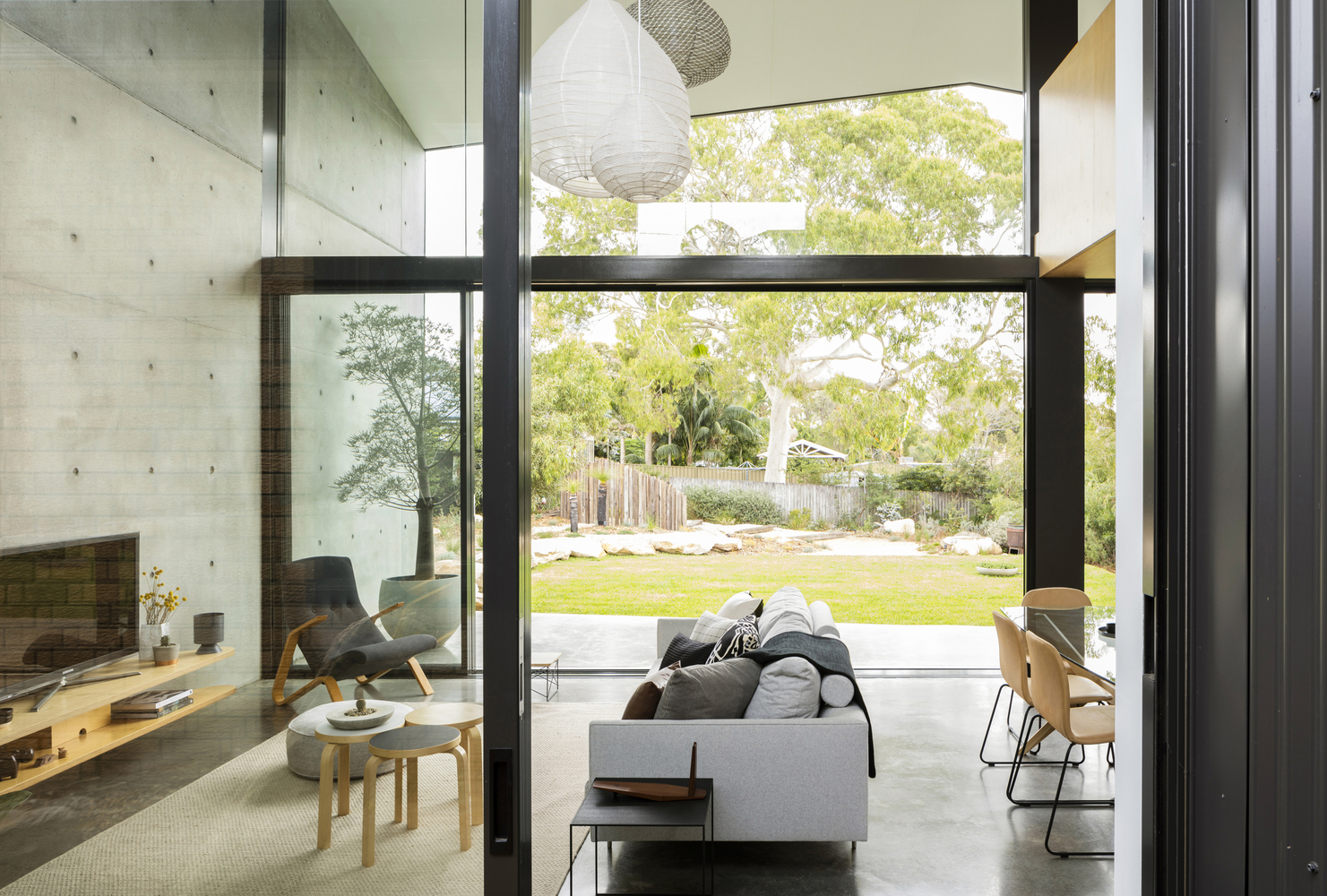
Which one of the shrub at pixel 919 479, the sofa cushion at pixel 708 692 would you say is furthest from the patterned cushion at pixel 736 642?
the shrub at pixel 919 479

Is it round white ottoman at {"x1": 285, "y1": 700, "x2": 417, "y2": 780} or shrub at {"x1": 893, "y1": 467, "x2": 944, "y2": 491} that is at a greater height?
shrub at {"x1": 893, "y1": 467, "x2": 944, "y2": 491}

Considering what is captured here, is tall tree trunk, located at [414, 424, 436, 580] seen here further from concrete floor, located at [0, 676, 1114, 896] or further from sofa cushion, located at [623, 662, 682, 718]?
sofa cushion, located at [623, 662, 682, 718]

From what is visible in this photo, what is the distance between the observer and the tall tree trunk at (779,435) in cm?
553

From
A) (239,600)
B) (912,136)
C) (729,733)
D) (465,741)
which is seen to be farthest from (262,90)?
(912,136)

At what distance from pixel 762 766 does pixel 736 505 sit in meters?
2.73

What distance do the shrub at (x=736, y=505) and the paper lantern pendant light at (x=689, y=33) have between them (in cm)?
264

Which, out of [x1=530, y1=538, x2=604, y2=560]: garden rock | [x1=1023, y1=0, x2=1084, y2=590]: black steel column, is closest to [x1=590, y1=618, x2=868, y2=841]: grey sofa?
[x1=530, y1=538, x2=604, y2=560]: garden rock

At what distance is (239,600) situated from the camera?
1.06 meters

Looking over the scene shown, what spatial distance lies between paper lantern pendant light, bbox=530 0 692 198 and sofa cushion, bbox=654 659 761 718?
7.35 ft

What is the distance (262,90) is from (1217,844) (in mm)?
1552

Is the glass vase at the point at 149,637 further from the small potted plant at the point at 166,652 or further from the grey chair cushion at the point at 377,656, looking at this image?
the grey chair cushion at the point at 377,656

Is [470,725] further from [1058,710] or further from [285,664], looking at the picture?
[1058,710]

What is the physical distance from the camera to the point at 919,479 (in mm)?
5469

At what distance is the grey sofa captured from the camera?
291 centimetres
